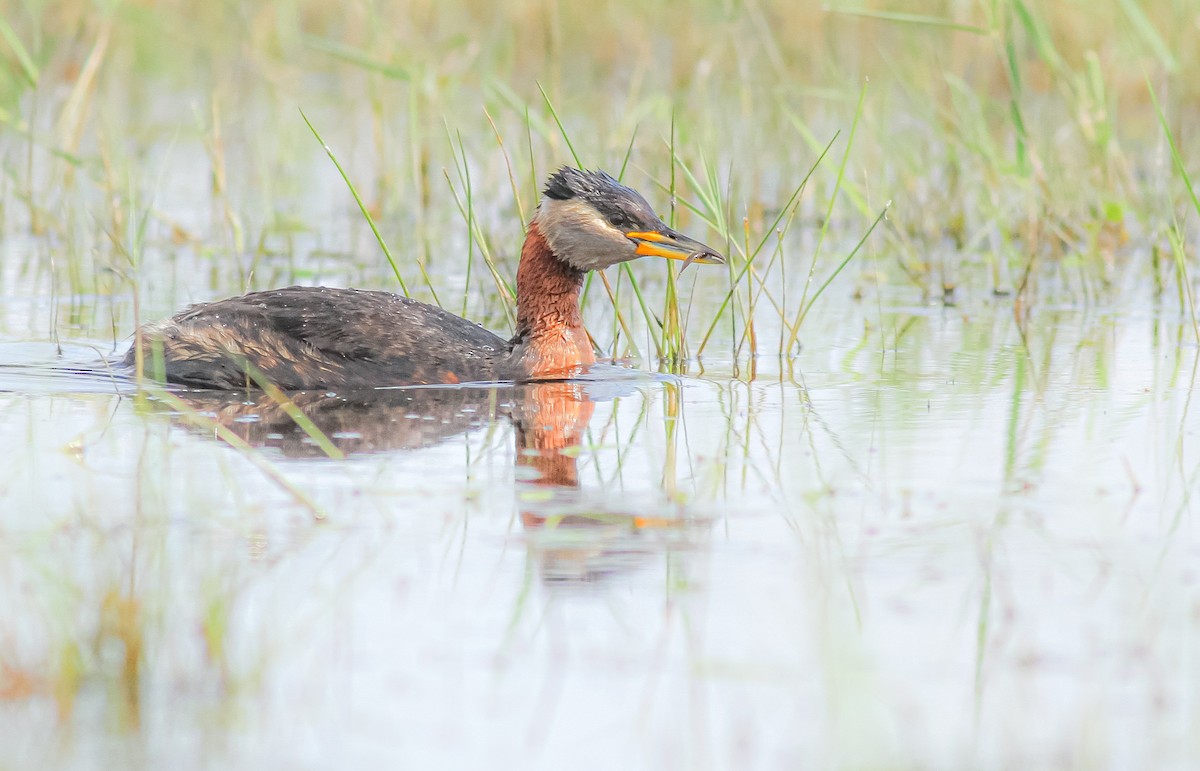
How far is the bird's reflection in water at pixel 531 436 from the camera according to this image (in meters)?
4.68

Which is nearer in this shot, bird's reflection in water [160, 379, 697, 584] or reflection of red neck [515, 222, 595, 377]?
bird's reflection in water [160, 379, 697, 584]

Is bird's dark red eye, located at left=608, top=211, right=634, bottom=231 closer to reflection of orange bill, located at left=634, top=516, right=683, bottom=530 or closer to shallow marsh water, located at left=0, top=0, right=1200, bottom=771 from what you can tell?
shallow marsh water, located at left=0, top=0, right=1200, bottom=771

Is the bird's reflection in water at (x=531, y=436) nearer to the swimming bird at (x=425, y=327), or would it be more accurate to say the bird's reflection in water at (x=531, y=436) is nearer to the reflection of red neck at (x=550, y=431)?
the reflection of red neck at (x=550, y=431)

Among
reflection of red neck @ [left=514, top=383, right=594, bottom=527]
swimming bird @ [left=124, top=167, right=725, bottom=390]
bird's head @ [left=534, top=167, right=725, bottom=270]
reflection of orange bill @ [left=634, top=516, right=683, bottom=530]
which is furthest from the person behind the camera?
bird's head @ [left=534, top=167, right=725, bottom=270]

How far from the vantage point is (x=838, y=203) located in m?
12.5

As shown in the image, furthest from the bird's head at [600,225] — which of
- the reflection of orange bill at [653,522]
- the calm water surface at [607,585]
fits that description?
the reflection of orange bill at [653,522]

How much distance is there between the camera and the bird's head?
788cm

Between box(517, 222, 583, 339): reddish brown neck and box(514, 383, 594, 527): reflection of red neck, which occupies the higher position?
box(517, 222, 583, 339): reddish brown neck

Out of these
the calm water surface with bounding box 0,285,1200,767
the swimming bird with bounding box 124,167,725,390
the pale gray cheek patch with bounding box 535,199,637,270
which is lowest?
the calm water surface with bounding box 0,285,1200,767

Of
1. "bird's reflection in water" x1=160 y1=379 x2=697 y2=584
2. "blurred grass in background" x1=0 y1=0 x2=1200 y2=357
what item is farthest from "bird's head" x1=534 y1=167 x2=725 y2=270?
"bird's reflection in water" x1=160 y1=379 x2=697 y2=584

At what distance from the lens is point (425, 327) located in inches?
304

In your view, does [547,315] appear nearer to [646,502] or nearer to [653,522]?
[646,502]

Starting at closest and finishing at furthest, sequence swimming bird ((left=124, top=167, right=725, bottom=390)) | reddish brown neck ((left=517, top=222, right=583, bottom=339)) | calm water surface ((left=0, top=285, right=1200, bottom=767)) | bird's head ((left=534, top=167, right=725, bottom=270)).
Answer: calm water surface ((left=0, top=285, right=1200, bottom=767)), swimming bird ((left=124, top=167, right=725, bottom=390)), bird's head ((left=534, top=167, right=725, bottom=270)), reddish brown neck ((left=517, top=222, right=583, bottom=339))

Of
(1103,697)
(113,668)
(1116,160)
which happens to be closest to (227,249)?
(1116,160)
